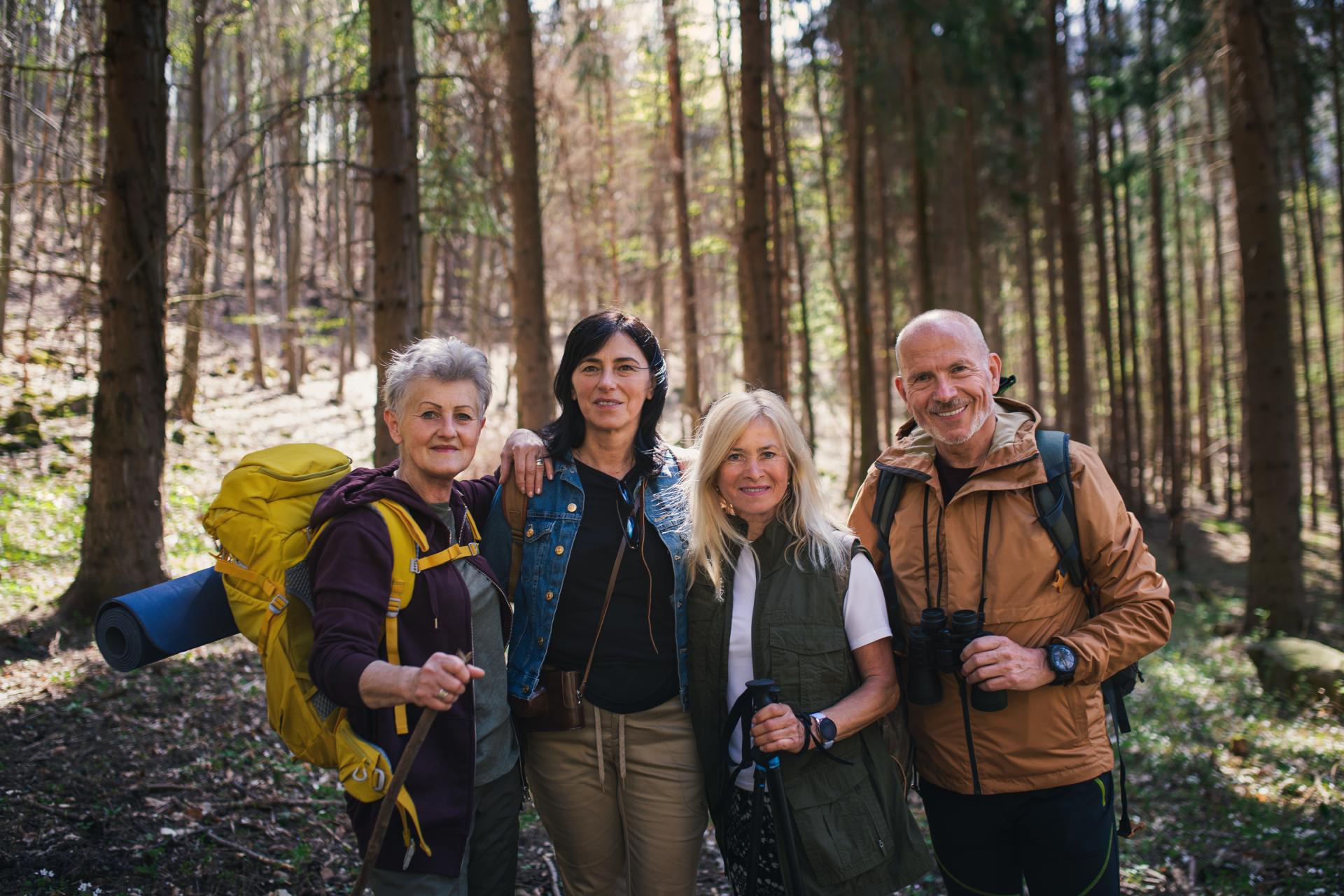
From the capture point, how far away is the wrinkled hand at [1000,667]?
7.98 feet

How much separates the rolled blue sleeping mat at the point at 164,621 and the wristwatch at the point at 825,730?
159cm

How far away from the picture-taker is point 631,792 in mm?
2732

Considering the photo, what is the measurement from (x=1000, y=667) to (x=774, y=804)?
2.47 feet

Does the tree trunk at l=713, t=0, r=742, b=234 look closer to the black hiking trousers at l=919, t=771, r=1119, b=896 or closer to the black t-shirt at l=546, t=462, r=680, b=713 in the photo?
the black t-shirt at l=546, t=462, r=680, b=713

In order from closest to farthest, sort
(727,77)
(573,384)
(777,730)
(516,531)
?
(777,730), (516,531), (573,384), (727,77)

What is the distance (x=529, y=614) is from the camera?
276cm

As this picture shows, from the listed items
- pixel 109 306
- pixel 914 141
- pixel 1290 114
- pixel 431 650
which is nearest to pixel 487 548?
pixel 431 650

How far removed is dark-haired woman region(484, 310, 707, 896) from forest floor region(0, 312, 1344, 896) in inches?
66.3

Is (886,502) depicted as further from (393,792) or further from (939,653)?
(393,792)

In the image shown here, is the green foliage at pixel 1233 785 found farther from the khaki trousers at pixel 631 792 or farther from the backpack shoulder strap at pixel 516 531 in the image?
the backpack shoulder strap at pixel 516 531

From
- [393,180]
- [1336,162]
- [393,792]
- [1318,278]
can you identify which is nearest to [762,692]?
[393,792]

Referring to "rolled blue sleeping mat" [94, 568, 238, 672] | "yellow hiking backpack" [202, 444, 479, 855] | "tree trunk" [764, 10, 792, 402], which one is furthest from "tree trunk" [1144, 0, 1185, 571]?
"rolled blue sleeping mat" [94, 568, 238, 672]

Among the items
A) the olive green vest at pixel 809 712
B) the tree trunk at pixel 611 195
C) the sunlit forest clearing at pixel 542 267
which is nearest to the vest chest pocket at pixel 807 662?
the olive green vest at pixel 809 712

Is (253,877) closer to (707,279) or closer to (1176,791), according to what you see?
(1176,791)
